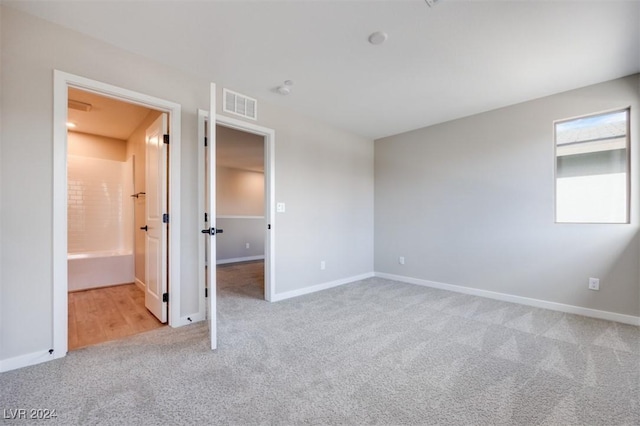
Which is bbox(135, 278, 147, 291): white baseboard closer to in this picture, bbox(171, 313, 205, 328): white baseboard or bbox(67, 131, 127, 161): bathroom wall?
bbox(171, 313, 205, 328): white baseboard

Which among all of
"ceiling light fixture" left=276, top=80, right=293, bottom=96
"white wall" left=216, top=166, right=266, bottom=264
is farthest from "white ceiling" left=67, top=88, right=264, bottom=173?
"ceiling light fixture" left=276, top=80, right=293, bottom=96

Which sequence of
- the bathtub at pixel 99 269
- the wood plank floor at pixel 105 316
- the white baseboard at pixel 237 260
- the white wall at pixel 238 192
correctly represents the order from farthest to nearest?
the white wall at pixel 238 192, the white baseboard at pixel 237 260, the bathtub at pixel 99 269, the wood plank floor at pixel 105 316

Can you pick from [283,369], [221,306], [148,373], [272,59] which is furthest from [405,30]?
[221,306]

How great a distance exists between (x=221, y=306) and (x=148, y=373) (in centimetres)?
140

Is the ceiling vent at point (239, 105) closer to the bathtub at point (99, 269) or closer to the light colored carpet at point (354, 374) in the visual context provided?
the light colored carpet at point (354, 374)

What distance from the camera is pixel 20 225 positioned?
1823 mm

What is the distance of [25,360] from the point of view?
1.84 metres

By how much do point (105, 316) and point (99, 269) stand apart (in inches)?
61.8

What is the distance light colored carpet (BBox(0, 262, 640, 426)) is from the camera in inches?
56.5

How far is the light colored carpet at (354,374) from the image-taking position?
1.44 meters

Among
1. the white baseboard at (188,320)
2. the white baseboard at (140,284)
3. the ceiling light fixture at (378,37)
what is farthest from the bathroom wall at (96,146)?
the ceiling light fixture at (378,37)

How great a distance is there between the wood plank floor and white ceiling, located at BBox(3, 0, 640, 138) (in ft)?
8.28

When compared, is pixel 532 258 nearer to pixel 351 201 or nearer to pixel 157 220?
pixel 351 201

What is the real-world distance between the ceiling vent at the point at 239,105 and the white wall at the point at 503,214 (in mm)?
2499
